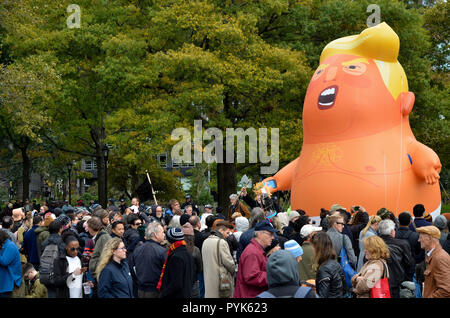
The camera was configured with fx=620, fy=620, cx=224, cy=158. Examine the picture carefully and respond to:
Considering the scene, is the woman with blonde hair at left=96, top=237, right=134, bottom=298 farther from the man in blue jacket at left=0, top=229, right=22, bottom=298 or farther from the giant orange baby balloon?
the giant orange baby balloon

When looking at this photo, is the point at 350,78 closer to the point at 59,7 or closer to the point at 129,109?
the point at 129,109

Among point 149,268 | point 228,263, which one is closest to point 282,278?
point 149,268

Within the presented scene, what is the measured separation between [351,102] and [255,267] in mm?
10453

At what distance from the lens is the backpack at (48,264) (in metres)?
8.34

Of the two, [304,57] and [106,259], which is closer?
[106,259]

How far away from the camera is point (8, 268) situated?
8.65m

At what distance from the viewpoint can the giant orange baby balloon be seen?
1680 cm

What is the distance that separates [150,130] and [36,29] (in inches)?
296

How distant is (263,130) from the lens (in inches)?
1009

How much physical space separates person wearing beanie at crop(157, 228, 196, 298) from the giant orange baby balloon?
10013 mm

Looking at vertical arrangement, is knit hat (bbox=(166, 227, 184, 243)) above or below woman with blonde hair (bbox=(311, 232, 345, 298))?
above

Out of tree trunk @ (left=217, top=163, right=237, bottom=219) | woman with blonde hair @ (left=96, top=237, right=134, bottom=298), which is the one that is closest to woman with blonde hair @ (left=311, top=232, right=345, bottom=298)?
woman with blonde hair @ (left=96, top=237, right=134, bottom=298)

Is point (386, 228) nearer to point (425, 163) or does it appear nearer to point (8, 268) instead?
point (8, 268)

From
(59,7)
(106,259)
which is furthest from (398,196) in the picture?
(59,7)
